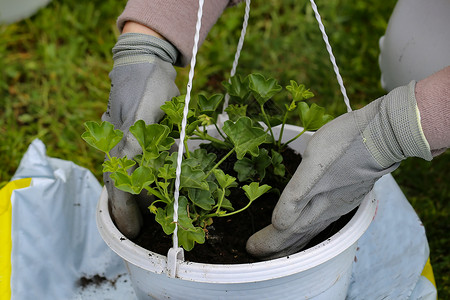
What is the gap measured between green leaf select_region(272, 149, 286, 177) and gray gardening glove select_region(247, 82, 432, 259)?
0.13 metres

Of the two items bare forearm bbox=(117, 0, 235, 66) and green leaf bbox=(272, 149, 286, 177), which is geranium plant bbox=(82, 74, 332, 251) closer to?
green leaf bbox=(272, 149, 286, 177)

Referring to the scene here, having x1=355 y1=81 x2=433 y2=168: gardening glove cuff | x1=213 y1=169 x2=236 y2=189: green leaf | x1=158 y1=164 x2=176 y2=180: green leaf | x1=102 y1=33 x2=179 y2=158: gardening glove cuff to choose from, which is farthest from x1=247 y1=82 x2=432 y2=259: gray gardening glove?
x1=102 y1=33 x2=179 y2=158: gardening glove cuff

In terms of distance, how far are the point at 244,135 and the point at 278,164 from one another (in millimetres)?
155

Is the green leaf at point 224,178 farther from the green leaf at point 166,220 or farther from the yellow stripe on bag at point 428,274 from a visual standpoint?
the yellow stripe on bag at point 428,274

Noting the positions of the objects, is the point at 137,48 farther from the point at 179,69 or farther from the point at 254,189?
the point at 179,69

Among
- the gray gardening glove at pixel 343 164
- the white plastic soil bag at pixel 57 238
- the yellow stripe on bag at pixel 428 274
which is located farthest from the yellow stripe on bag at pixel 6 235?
the yellow stripe on bag at pixel 428 274

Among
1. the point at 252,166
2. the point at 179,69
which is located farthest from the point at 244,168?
the point at 179,69

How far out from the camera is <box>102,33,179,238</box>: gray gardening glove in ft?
3.57

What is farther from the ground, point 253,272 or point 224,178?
point 224,178

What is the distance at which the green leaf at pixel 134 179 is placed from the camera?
91 cm

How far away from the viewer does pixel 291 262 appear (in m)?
0.95

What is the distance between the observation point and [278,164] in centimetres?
114

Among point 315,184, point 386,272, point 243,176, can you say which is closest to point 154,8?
point 243,176

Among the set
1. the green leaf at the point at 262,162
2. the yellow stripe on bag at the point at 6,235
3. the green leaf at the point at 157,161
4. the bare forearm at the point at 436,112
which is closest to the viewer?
the bare forearm at the point at 436,112
